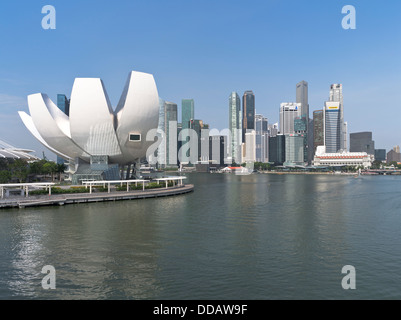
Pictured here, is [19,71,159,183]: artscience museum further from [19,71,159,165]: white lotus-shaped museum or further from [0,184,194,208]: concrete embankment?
[0,184,194,208]: concrete embankment

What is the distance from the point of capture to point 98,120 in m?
49.6

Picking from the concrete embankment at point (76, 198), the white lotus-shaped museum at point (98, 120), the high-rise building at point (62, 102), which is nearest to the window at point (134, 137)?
the white lotus-shaped museum at point (98, 120)

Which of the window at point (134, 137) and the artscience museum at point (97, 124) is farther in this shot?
the window at point (134, 137)

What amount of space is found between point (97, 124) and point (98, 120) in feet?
2.67

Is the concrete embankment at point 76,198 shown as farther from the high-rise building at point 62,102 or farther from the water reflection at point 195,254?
the high-rise building at point 62,102

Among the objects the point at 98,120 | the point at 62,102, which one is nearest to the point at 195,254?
the point at 98,120

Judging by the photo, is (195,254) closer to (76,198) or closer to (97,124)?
(76,198)

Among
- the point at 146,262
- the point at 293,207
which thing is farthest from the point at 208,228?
the point at 293,207

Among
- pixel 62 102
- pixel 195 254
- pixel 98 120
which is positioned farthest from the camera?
pixel 62 102

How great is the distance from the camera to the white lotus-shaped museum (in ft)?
159

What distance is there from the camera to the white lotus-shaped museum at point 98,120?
48438 mm

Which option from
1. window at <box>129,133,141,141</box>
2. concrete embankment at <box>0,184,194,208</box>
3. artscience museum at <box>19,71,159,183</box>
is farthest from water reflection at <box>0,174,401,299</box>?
window at <box>129,133,141,141</box>
